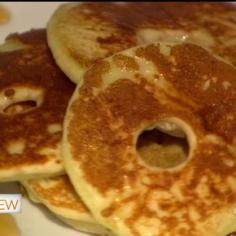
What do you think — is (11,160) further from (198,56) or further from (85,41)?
(198,56)

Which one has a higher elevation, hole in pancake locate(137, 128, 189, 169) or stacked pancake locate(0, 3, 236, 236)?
stacked pancake locate(0, 3, 236, 236)

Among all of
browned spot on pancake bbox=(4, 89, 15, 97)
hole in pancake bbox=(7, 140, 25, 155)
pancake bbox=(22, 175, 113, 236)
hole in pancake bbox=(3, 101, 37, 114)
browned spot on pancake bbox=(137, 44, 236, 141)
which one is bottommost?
pancake bbox=(22, 175, 113, 236)

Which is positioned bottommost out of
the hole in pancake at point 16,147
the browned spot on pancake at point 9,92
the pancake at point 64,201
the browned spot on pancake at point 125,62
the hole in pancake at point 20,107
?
the pancake at point 64,201

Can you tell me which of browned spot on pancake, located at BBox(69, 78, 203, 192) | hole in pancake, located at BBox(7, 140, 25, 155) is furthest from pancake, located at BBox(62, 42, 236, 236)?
hole in pancake, located at BBox(7, 140, 25, 155)

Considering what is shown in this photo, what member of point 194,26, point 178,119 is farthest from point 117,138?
point 194,26

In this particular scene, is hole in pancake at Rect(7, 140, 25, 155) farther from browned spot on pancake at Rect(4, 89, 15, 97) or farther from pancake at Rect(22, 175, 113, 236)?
browned spot on pancake at Rect(4, 89, 15, 97)

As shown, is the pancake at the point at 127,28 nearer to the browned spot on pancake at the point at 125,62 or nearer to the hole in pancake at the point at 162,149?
the browned spot on pancake at the point at 125,62

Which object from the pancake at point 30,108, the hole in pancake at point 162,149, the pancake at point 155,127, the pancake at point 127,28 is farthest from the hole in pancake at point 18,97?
the hole in pancake at point 162,149
